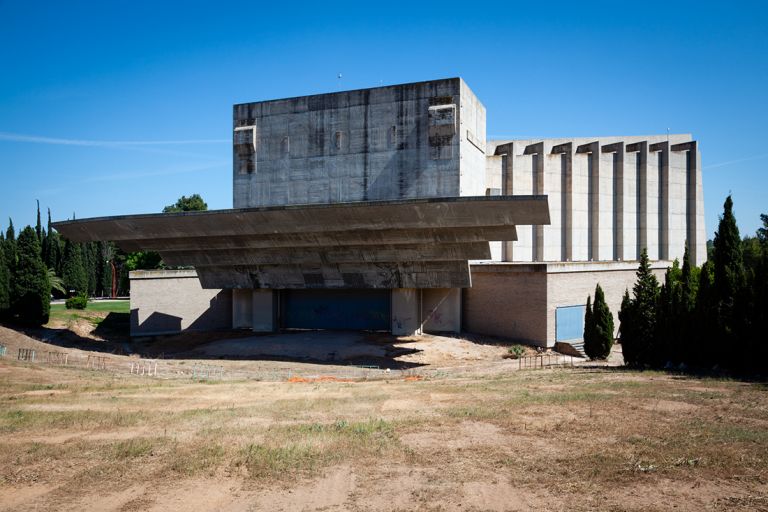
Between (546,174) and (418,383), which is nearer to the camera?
(418,383)

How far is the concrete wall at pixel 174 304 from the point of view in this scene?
47656 millimetres

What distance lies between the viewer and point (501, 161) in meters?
47.9

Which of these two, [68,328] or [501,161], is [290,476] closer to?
[501,161]

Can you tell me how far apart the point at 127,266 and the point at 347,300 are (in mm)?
49630

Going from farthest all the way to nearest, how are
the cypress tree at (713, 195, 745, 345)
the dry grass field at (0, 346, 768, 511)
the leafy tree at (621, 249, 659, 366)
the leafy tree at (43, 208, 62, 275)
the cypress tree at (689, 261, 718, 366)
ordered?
1. the leafy tree at (43, 208, 62, 275)
2. the leafy tree at (621, 249, 659, 366)
3. the cypress tree at (689, 261, 718, 366)
4. the cypress tree at (713, 195, 745, 345)
5. the dry grass field at (0, 346, 768, 511)

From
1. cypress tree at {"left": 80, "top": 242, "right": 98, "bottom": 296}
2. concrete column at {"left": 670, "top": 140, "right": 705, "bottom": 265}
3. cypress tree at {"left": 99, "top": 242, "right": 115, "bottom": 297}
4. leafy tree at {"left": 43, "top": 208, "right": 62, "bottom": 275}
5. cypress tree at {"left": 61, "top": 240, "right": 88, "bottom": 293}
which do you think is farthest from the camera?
cypress tree at {"left": 99, "top": 242, "right": 115, "bottom": 297}

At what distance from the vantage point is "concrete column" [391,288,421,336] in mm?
40812

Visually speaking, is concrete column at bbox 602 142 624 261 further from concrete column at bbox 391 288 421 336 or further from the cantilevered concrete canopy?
concrete column at bbox 391 288 421 336

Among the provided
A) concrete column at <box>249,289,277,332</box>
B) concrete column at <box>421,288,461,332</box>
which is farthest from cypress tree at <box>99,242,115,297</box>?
concrete column at <box>421,288,461,332</box>

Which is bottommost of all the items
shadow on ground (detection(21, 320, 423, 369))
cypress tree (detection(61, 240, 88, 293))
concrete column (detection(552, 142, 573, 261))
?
shadow on ground (detection(21, 320, 423, 369))

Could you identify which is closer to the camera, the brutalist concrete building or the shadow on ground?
the brutalist concrete building

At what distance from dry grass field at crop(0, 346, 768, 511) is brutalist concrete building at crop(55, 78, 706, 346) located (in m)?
13.4

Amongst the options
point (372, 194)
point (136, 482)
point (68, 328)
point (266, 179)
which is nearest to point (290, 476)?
point (136, 482)

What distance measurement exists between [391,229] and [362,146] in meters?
7.86
